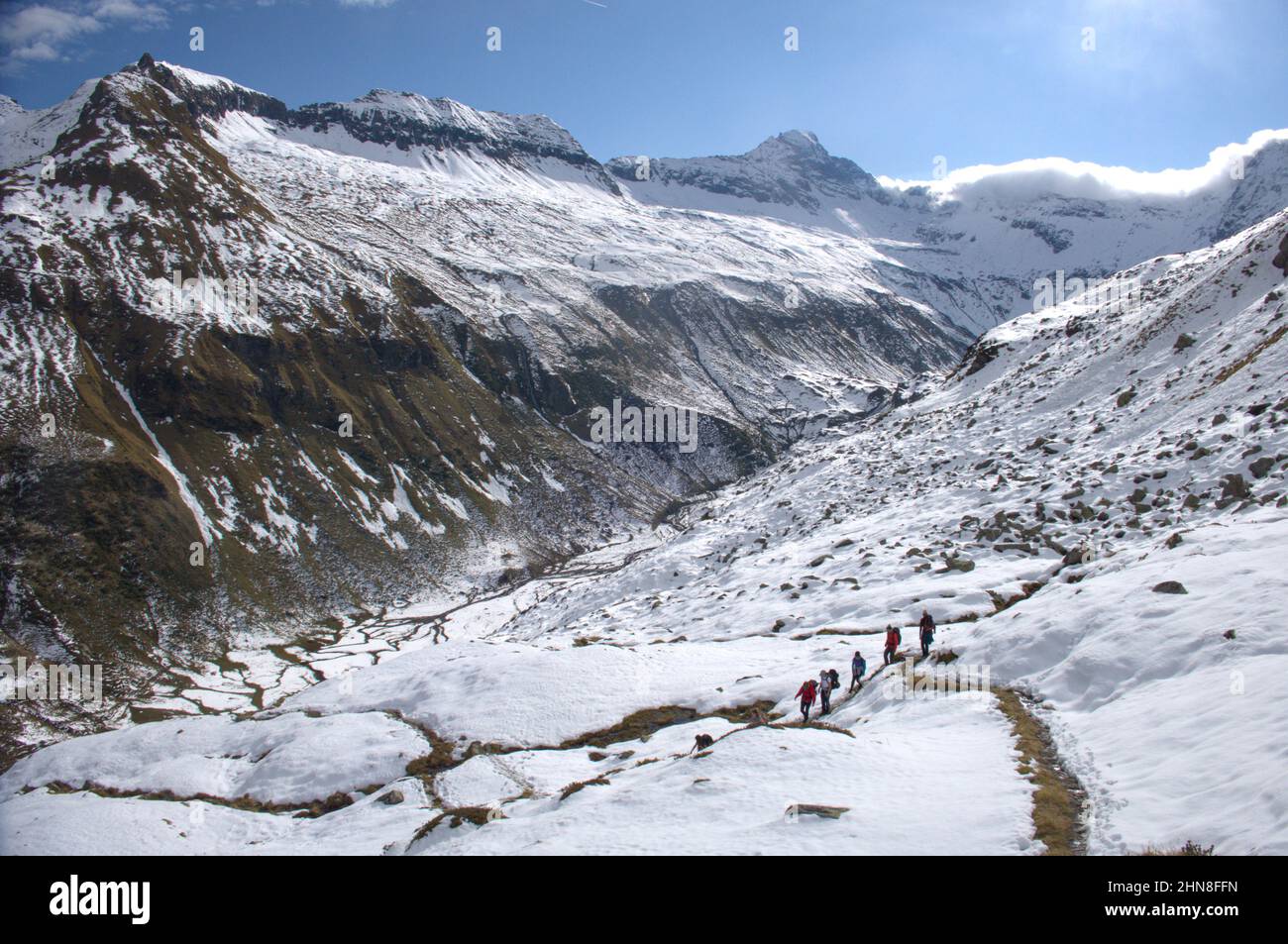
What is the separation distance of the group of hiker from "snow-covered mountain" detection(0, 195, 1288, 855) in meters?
0.71

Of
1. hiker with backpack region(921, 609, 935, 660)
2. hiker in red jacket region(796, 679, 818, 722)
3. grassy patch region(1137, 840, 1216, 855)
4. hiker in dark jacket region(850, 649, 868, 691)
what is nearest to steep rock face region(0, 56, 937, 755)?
hiker in red jacket region(796, 679, 818, 722)

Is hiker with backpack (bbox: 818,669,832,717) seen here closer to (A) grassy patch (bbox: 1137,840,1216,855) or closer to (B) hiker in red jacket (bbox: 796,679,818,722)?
(B) hiker in red jacket (bbox: 796,679,818,722)

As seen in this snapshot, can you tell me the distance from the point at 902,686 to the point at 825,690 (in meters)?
2.75

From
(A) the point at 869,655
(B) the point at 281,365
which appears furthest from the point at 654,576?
(B) the point at 281,365

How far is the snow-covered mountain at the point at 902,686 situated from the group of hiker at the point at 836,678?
0.71 metres

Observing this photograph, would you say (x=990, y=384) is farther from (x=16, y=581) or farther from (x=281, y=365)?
(x=281, y=365)

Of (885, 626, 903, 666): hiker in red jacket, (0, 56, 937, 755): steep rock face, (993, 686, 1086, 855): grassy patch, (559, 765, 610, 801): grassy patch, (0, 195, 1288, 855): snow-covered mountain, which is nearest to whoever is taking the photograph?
(993, 686, 1086, 855): grassy patch

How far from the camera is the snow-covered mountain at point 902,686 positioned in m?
14.7

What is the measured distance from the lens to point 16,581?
284ft

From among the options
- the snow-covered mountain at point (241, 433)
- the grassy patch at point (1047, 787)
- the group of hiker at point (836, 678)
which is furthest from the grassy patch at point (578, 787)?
the snow-covered mountain at point (241, 433)

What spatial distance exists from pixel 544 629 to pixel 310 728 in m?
25.6

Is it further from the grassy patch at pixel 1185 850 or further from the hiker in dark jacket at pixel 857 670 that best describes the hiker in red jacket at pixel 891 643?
the grassy patch at pixel 1185 850

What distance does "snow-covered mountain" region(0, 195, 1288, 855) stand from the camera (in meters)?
14.7

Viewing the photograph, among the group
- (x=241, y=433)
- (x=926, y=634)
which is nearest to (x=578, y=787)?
(x=926, y=634)
